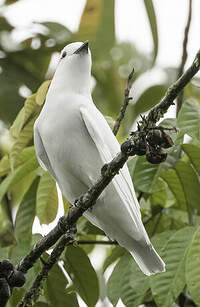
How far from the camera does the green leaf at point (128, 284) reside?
3752 mm

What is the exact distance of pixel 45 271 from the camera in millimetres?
3412

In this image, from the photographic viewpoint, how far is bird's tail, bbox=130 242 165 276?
387 centimetres

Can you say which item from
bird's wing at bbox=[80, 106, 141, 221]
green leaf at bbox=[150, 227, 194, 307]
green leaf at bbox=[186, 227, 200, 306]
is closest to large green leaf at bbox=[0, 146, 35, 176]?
bird's wing at bbox=[80, 106, 141, 221]

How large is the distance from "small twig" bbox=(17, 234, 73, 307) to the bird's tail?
2.06 ft

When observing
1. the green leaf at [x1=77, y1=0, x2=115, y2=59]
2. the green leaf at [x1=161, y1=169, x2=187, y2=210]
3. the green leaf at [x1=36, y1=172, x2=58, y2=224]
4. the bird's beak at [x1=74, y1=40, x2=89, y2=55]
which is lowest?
the green leaf at [x1=161, y1=169, x2=187, y2=210]

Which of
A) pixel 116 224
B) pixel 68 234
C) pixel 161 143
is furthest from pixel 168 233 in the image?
pixel 161 143

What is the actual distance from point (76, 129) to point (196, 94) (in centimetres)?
182

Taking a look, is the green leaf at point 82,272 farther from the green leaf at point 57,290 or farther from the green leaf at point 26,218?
the green leaf at point 26,218

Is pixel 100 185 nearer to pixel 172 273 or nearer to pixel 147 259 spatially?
pixel 172 273

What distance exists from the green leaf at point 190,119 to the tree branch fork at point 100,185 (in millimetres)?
333

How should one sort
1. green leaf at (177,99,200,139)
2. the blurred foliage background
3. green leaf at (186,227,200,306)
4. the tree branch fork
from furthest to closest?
1. the blurred foliage background
2. green leaf at (177,99,200,139)
3. green leaf at (186,227,200,306)
4. the tree branch fork

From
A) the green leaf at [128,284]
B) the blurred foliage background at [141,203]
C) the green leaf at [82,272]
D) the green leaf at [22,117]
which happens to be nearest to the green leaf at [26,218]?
the blurred foliage background at [141,203]

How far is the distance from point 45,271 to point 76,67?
183 cm

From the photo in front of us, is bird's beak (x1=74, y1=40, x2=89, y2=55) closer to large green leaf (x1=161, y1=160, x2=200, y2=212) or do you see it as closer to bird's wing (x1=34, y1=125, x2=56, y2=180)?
bird's wing (x1=34, y1=125, x2=56, y2=180)
